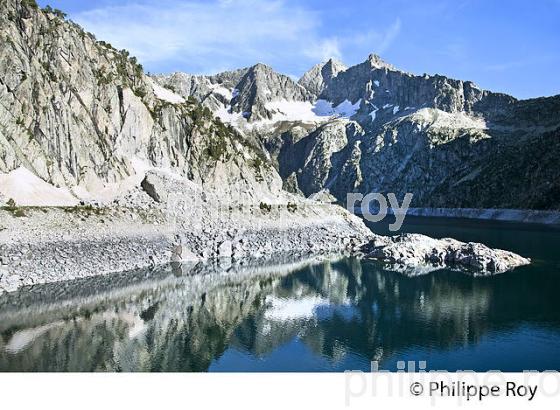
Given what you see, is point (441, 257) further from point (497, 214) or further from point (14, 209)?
point (497, 214)

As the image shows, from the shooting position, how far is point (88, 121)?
7062 centimetres

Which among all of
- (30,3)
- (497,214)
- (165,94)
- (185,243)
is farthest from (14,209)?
(497,214)

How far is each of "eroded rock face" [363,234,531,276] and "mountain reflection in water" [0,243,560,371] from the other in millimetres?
4100

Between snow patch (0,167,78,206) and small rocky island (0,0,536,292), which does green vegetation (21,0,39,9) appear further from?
snow patch (0,167,78,206)

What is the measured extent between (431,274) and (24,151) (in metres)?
51.5

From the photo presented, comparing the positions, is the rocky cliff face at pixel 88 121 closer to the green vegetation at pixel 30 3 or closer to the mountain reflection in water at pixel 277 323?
the green vegetation at pixel 30 3

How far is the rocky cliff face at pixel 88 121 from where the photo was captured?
2448 inches

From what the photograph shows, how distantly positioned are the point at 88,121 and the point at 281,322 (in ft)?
153

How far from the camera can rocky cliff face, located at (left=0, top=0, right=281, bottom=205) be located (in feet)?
204

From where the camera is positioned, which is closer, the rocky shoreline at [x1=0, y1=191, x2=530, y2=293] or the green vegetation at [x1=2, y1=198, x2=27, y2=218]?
the rocky shoreline at [x1=0, y1=191, x2=530, y2=293]

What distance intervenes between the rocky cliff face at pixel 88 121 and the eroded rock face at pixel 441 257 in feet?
94.1

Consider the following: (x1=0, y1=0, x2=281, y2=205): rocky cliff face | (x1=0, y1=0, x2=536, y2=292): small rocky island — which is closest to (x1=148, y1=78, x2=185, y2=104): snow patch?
(x1=0, y1=0, x2=281, y2=205): rocky cliff face
